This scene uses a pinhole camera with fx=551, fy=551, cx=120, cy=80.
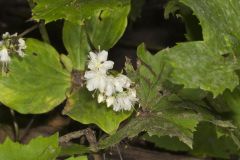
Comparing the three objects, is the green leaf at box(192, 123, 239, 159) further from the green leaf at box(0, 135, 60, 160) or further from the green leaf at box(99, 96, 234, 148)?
the green leaf at box(0, 135, 60, 160)

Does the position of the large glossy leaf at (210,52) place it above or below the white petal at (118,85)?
above

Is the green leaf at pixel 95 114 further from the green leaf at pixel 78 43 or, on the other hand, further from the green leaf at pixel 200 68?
the green leaf at pixel 200 68

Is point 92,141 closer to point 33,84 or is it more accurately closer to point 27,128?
point 33,84

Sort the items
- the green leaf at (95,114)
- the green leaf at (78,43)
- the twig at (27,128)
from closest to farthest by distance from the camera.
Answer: the green leaf at (95,114) < the green leaf at (78,43) < the twig at (27,128)

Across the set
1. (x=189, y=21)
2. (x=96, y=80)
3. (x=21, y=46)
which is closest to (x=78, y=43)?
(x=21, y=46)

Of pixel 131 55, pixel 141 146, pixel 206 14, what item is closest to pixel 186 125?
pixel 206 14

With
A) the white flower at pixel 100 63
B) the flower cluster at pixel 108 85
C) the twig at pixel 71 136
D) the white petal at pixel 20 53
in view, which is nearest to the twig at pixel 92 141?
the twig at pixel 71 136

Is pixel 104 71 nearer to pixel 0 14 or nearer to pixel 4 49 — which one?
pixel 4 49
